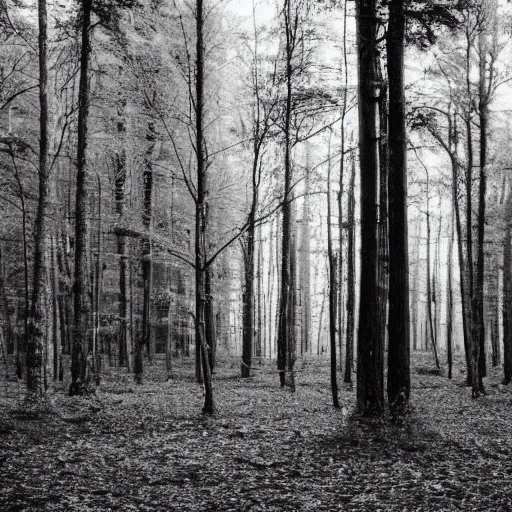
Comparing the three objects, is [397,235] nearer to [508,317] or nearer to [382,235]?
[382,235]

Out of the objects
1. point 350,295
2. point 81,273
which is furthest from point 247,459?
point 350,295

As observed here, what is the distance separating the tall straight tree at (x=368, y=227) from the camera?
750 centimetres

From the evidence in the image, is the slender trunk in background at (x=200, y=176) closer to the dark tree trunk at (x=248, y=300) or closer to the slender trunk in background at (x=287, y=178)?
the slender trunk in background at (x=287, y=178)

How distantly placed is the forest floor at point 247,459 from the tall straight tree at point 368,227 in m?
0.60

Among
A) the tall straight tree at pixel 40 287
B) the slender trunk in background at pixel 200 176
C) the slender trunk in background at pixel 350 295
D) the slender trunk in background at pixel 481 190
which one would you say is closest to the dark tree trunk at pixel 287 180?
the slender trunk in background at pixel 350 295

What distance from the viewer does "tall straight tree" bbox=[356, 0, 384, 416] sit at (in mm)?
7500

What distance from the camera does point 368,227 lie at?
24.8 ft

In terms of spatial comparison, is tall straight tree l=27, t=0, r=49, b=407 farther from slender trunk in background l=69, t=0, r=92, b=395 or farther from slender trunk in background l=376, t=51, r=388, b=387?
slender trunk in background l=376, t=51, r=388, b=387

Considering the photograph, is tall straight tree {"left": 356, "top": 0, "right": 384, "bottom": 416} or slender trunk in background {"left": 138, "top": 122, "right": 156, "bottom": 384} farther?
slender trunk in background {"left": 138, "top": 122, "right": 156, "bottom": 384}

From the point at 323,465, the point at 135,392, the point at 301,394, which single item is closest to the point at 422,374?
the point at 301,394

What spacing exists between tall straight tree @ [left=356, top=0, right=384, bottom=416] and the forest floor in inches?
23.6

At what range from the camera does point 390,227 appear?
7559 mm

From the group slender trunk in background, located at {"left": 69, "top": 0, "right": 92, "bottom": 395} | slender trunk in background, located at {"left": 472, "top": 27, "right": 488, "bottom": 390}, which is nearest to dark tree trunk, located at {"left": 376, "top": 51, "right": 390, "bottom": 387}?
slender trunk in background, located at {"left": 472, "top": 27, "right": 488, "bottom": 390}

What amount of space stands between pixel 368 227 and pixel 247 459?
412 cm
